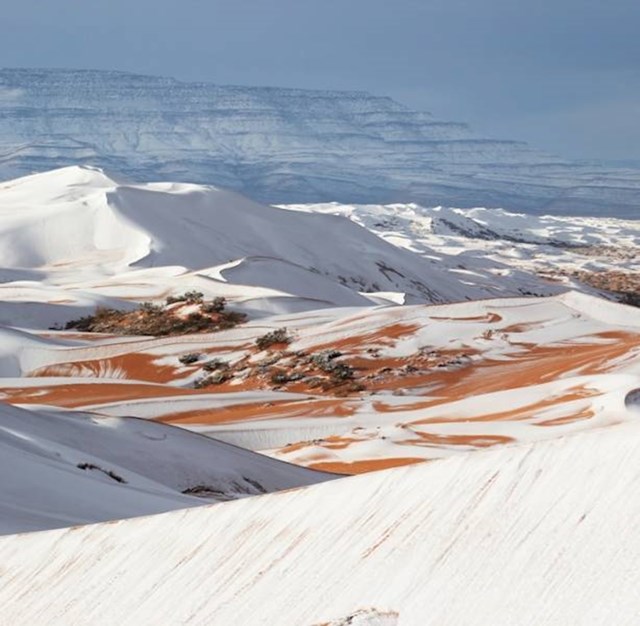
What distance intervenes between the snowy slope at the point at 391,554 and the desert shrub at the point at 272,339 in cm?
2723

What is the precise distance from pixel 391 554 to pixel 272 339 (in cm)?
2912

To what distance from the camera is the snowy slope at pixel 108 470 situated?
10148 mm

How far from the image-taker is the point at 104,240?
7800cm

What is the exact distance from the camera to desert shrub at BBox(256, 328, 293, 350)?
1381 inches

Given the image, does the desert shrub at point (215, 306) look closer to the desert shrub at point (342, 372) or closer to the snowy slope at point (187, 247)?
the snowy slope at point (187, 247)

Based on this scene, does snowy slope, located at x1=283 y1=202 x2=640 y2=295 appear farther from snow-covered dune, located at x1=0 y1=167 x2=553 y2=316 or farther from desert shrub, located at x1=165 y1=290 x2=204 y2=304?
desert shrub, located at x1=165 y1=290 x2=204 y2=304

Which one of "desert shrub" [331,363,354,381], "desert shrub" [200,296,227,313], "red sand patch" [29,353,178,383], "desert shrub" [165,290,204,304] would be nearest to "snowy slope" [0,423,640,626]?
"desert shrub" [331,363,354,381]

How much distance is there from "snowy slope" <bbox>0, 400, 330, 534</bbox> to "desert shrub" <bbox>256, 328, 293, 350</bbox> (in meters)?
17.6

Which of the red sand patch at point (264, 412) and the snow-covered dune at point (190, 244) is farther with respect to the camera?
the snow-covered dune at point (190, 244)

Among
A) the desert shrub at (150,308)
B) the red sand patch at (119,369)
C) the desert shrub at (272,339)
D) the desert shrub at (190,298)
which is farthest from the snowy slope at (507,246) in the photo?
the red sand patch at (119,369)

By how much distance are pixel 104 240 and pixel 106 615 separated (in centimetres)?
7214

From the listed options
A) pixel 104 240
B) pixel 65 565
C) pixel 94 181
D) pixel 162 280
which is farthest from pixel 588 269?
pixel 65 565

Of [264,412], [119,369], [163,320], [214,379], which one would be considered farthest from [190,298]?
[264,412]

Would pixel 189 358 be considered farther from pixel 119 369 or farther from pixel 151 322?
pixel 151 322
